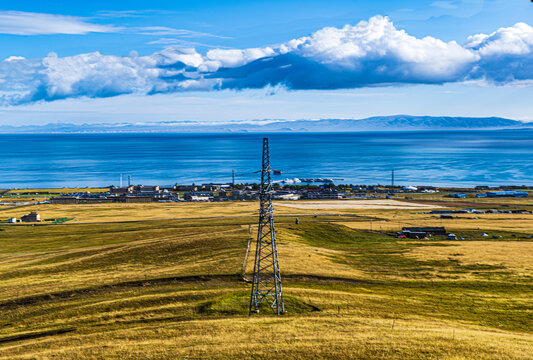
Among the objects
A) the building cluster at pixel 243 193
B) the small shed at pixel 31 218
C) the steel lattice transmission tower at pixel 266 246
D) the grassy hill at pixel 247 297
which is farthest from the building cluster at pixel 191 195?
the steel lattice transmission tower at pixel 266 246

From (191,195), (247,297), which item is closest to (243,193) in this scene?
(191,195)

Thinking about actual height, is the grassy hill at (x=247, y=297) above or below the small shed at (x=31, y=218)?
above

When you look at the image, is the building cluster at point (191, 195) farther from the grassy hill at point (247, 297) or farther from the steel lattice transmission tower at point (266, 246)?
the steel lattice transmission tower at point (266, 246)

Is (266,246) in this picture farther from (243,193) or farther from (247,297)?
(243,193)

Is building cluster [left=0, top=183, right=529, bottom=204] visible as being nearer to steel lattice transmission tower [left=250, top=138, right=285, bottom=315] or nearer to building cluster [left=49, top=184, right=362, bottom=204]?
building cluster [left=49, top=184, right=362, bottom=204]

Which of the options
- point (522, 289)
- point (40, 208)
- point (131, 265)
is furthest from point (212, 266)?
point (40, 208)

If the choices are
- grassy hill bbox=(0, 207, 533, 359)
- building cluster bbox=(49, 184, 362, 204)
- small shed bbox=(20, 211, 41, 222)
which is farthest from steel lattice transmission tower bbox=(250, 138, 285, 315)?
building cluster bbox=(49, 184, 362, 204)

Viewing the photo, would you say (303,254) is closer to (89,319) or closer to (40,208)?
(89,319)

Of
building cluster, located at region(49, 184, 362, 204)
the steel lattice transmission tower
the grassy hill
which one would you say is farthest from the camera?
building cluster, located at region(49, 184, 362, 204)
